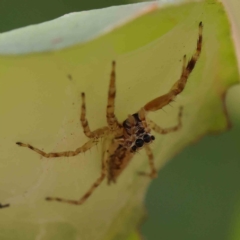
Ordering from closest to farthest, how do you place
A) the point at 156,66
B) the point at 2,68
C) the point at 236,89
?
the point at 2,68, the point at 156,66, the point at 236,89

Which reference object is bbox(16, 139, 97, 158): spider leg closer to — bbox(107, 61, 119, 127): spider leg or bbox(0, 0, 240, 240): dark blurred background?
bbox(107, 61, 119, 127): spider leg

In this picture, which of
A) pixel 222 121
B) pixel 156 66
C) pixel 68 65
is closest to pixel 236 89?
pixel 222 121

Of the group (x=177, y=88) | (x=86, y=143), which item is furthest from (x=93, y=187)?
(x=177, y=88)

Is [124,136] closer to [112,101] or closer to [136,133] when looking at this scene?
[136,133]

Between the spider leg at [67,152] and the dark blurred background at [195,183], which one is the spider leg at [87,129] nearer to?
the spider leg at [67,152]

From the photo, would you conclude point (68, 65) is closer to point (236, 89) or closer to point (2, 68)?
point (2, 68)

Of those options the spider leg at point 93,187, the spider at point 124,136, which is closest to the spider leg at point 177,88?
the spider at point 124,136
